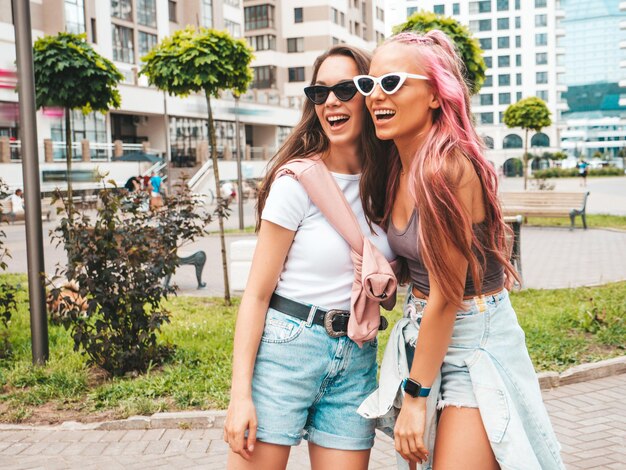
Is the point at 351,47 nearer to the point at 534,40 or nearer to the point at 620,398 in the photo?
the point at 620,398

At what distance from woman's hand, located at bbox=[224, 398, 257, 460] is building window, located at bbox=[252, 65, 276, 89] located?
72321 millimetres

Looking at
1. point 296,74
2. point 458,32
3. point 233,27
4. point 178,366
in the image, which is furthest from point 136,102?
point 178,366

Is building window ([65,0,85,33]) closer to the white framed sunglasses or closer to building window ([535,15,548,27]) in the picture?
the white framed sunglasses

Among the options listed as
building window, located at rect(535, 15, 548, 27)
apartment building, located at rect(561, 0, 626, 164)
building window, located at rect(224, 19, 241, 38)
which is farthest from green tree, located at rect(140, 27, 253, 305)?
apartment building, located at rect(561, 0, 626, 164)

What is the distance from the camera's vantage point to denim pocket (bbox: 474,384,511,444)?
6.76ft

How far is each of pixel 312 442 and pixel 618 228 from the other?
17966 mm

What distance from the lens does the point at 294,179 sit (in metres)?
2.27

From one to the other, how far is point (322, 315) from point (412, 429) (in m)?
0.43

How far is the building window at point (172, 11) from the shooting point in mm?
54737

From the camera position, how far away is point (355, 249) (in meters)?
2.24

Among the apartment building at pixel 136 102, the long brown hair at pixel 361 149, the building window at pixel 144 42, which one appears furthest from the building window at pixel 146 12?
the long brown hair at pixel 361 149

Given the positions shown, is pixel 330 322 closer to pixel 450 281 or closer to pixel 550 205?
pixel 450 281

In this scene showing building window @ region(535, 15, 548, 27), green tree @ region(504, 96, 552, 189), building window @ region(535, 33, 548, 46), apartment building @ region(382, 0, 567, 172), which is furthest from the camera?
building window @ region(535, 15, 548, 27)

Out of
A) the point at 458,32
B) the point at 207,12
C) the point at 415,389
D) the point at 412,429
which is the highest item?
the point at 207,12
